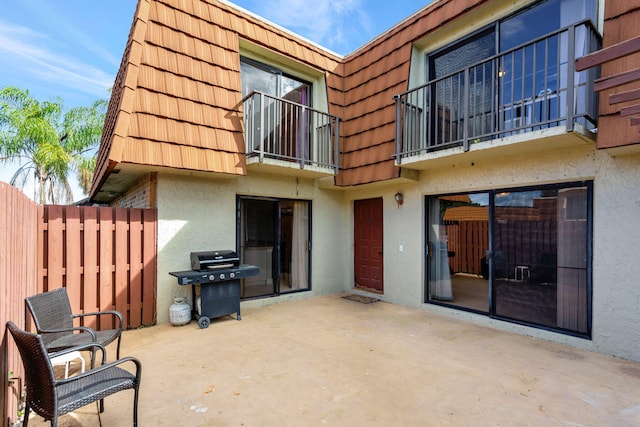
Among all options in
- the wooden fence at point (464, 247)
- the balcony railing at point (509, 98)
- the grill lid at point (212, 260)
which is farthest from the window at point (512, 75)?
the grill lid at point (212, 260)

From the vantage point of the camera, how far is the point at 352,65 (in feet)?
24.2

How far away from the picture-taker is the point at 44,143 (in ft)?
56.2

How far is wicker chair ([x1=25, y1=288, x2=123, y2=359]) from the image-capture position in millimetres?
2838

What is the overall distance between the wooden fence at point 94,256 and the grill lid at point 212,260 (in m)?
0.72

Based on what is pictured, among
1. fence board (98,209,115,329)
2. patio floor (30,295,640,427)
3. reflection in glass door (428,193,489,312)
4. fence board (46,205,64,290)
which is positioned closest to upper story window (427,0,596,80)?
reflection in glass door (428,193,489,312)

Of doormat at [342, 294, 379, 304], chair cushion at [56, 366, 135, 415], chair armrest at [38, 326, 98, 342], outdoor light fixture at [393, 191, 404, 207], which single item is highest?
outdoor light fixture at [393, 191, 404, 207]

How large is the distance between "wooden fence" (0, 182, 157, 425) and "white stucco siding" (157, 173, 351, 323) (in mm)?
197

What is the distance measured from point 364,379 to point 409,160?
363 centimetres

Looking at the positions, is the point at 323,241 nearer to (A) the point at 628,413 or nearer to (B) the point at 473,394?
(B) the point at 473,394

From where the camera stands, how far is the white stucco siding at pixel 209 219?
17.0 ft

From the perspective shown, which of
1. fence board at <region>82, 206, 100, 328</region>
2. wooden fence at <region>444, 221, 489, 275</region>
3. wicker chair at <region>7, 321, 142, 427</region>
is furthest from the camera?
wooden fence at <region>444, 221, 489, 275</region>

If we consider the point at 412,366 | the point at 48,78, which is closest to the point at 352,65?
the point at 412,366

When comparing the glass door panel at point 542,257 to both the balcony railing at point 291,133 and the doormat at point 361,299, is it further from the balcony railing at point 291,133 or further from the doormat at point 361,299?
the balcony railing at point 291,133

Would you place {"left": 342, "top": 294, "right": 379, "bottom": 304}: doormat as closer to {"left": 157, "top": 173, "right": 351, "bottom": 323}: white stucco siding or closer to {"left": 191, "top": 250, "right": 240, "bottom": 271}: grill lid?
{"left": 157, "top": 173, "right": 351, "bottom": 323}: white stucco siding
